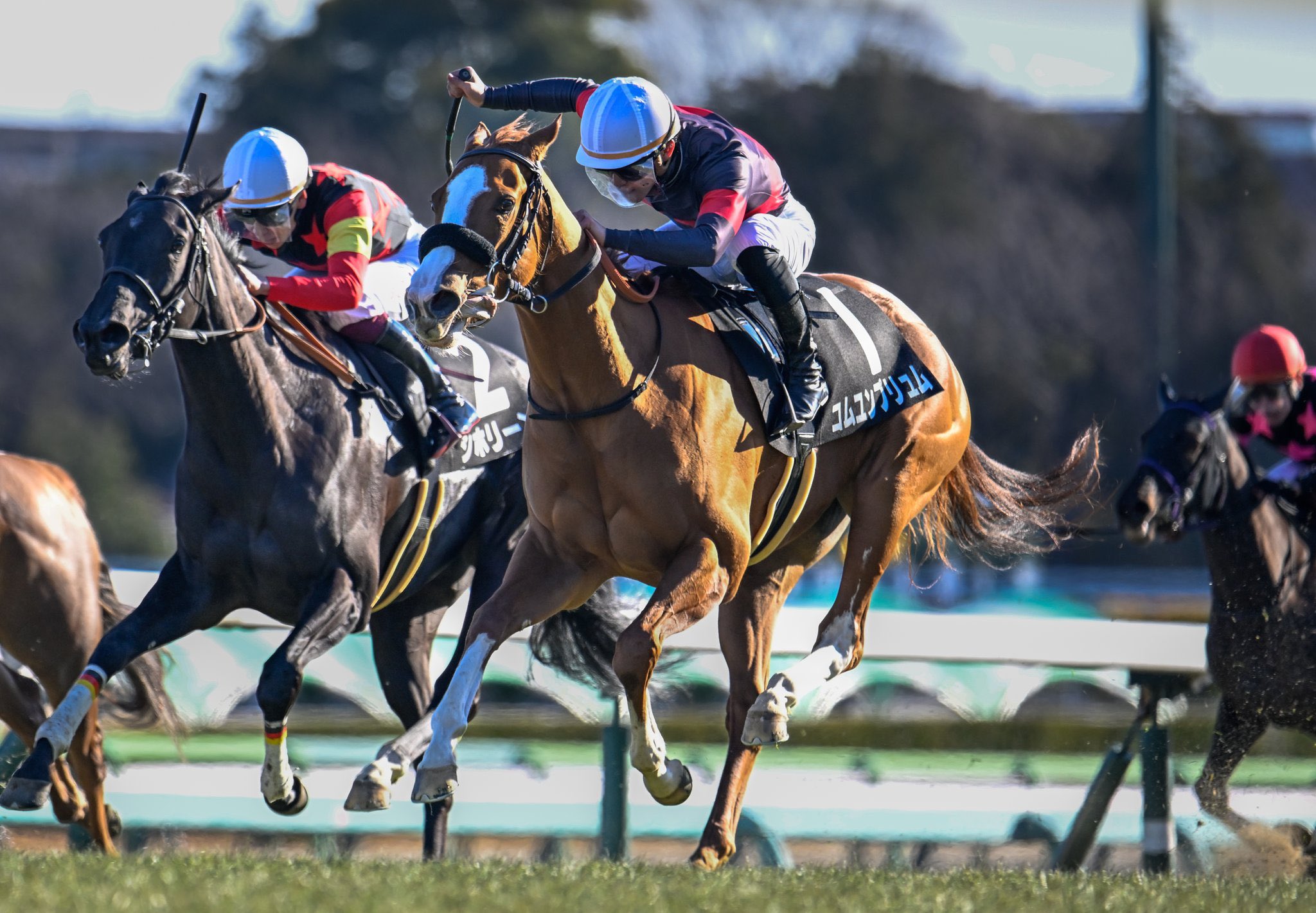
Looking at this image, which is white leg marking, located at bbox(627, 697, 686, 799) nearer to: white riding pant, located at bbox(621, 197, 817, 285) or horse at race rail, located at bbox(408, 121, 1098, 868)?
horse at race rail, located at bbox(408, 121, 1098, 868)

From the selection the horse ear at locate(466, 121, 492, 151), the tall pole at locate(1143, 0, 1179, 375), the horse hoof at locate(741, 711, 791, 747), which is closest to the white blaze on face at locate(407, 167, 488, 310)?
the horse ear at locate(466, 121, 492, 151)

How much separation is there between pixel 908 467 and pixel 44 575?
9.66ft

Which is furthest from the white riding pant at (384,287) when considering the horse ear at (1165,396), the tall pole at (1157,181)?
the tall pole at (1157,181)

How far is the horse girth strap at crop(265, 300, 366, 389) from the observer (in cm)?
553

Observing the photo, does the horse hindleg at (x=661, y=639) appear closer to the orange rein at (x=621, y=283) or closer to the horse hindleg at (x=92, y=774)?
the orange rein at (x=621, y=283)

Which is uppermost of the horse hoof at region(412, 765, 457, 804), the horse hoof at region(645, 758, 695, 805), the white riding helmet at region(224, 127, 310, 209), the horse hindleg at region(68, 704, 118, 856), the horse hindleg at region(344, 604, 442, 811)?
the white riding helmet at region(224, 127, 310, 209)

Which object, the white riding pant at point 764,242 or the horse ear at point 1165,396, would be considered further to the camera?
the horse ear at point 1165,396

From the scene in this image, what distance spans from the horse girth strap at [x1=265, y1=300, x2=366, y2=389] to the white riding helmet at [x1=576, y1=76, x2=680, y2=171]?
4.05 feet

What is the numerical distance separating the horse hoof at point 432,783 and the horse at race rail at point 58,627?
6.59 feet

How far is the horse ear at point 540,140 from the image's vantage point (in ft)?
14.6

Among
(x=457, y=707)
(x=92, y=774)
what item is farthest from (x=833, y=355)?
(x=92, y=774)

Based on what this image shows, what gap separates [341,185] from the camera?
5.75 m

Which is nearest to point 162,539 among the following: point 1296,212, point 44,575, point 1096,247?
point 1096,247

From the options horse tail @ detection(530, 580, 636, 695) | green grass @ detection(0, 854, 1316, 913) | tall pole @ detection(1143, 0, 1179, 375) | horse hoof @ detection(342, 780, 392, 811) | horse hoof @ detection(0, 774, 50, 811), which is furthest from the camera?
tall pole @ detection(1143, 0, 1179, 375)
